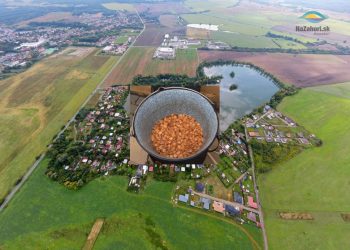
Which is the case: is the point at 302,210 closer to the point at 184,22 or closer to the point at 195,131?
the point at 195,131

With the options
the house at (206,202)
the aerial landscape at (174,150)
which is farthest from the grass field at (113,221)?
the house at (206,202)

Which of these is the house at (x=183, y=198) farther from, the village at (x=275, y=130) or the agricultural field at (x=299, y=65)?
the agricultural field at (x=299, y=65)

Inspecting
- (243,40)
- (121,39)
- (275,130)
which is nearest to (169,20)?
(121,39)

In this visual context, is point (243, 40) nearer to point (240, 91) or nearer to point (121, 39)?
point (240, 91)

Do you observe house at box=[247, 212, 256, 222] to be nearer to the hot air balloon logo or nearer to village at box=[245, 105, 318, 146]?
village at box=[245, 105, 318, 146]

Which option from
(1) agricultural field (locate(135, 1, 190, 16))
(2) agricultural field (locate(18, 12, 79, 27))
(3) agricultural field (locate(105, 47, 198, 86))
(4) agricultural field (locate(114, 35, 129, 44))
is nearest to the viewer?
(3) agricultural field (locate(105, 47, 198, 86))

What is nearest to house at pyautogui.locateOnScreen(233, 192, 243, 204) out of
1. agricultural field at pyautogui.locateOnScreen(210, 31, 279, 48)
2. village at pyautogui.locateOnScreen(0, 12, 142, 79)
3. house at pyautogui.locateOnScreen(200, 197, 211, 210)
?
house at pyautogui.locateOnScreen(200, 197, 211, 210)
